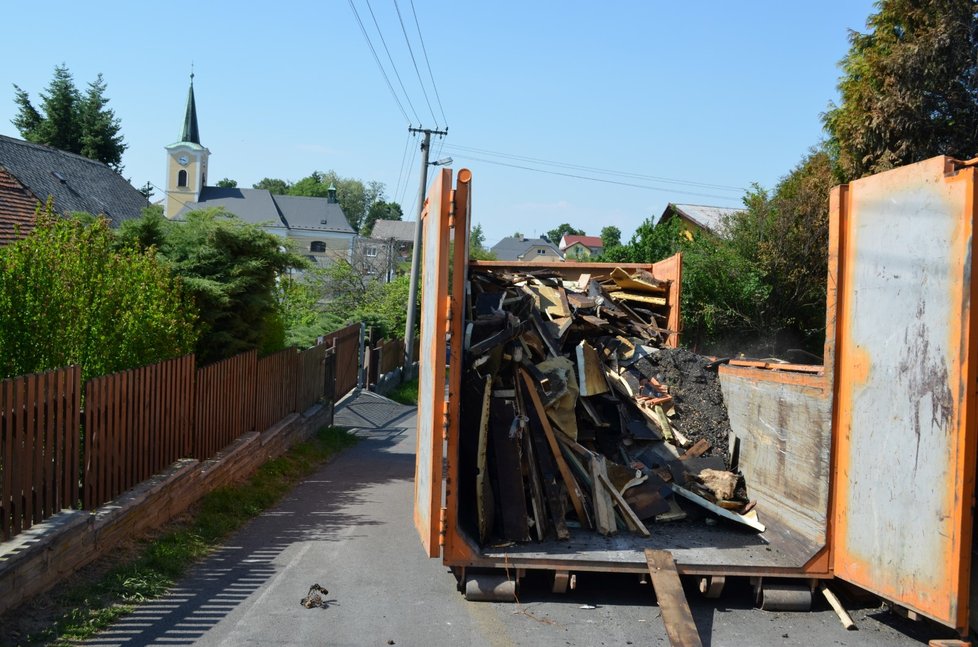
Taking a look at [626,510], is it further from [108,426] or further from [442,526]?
[108,426]

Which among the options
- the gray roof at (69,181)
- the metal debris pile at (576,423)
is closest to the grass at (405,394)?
the gray roof at (69,181)

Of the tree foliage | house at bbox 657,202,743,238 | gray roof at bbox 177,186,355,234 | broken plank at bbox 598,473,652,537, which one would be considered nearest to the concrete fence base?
the tree foliage

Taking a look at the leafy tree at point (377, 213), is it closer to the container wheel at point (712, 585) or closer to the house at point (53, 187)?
the house at point (53, 187)

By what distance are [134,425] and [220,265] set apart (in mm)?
3623

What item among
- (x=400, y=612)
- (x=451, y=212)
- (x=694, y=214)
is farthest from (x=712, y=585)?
(x=694, y=214)

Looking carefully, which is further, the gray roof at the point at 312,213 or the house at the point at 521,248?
the house at the point at 521,248

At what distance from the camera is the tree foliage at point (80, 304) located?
7160mm

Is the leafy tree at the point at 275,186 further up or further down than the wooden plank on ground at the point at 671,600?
further up

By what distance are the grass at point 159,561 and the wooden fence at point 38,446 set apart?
65cm

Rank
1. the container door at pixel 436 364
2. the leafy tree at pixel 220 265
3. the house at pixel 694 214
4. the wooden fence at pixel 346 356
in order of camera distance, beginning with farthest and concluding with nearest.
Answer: the house at pixel 694 214
the wooden fence at pixel 346 356
the leafy tree at pixel 220 265
the container door at pixel 436 364

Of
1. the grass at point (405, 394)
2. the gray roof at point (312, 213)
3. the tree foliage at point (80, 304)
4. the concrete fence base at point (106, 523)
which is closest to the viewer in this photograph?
the concrete fence base at point (106, 523)

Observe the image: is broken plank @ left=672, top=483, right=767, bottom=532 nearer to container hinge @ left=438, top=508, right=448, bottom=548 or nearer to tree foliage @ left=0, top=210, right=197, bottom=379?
container hinge @ left=438, top=508, right=448, bottom=548

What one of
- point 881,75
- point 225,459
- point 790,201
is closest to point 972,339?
point 225,459

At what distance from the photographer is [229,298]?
10.6 meters
